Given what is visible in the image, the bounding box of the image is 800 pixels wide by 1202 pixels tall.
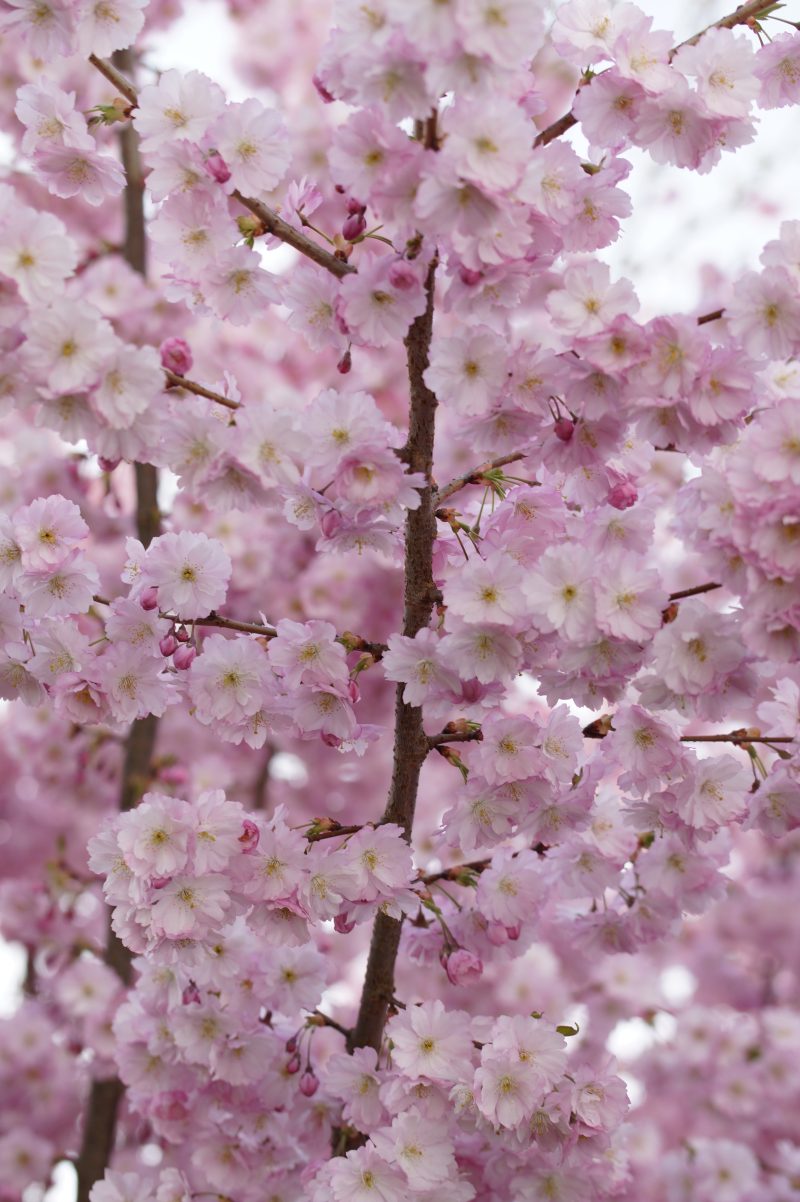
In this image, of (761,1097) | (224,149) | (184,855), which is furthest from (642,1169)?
(224,149)

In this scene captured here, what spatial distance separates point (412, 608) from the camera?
5.64ft

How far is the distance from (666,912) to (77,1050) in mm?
2163

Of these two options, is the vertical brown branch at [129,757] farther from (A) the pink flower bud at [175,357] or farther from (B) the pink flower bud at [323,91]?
(B) the pink flower bud at [323,91]

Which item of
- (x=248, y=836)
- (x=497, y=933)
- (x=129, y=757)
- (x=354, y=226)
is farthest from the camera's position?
(x=129, y=757)

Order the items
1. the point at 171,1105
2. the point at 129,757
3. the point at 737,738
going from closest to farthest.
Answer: the point at 737,738
the point at 171,1105
the point at 129,757

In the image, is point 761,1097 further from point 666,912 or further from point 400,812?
point 400,812

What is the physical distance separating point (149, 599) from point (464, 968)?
763 mm

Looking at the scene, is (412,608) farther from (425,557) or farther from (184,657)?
(184,657)

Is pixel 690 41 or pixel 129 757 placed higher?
pixel 690 41

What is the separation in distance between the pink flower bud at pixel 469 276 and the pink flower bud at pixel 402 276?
0.07 meters

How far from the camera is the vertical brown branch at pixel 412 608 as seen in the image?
1.64 m

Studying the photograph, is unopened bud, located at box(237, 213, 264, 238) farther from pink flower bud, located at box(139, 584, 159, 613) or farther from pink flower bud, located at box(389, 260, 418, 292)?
pink flower bud, located at box(139, 584, 159, 613)

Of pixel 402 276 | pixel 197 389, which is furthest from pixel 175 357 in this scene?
pixel 402 276

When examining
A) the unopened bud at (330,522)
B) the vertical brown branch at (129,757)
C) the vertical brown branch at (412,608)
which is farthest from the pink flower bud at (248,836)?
the vertical brown branch at (129,757)
